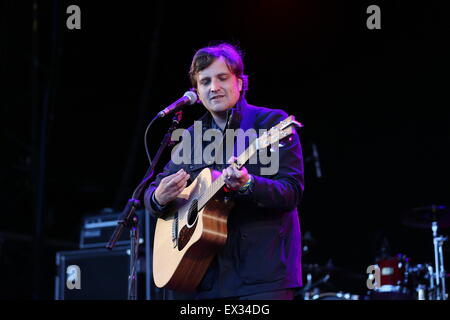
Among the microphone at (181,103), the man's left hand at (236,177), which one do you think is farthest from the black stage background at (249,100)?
the man's left hand at (236,177)

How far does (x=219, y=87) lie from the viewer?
122 inches

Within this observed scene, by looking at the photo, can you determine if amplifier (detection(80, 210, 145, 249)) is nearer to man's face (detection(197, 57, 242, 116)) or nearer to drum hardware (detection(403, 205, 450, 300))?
man's face (detection(197, 57, 242, 116))

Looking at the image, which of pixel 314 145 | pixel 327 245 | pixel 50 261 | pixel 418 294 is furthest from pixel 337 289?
pixel 50 261

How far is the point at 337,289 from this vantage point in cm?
693

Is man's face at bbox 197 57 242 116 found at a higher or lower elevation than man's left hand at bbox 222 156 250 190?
higher

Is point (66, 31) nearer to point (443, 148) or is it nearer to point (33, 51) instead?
point (33, 51)

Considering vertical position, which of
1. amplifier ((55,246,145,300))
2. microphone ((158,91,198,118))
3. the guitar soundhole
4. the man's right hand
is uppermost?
microphone ((158,91,198,118))

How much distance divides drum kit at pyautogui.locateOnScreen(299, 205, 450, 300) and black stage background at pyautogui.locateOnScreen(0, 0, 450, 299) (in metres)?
0.28

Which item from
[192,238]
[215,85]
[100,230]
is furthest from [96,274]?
[215,85]

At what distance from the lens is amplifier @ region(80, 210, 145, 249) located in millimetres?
5316

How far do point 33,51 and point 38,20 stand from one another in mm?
338

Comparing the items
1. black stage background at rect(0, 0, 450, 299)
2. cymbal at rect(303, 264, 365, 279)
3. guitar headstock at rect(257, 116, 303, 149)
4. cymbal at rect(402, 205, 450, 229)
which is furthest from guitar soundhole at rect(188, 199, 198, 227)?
cymbal at rect(303, 264, 365, 279)
